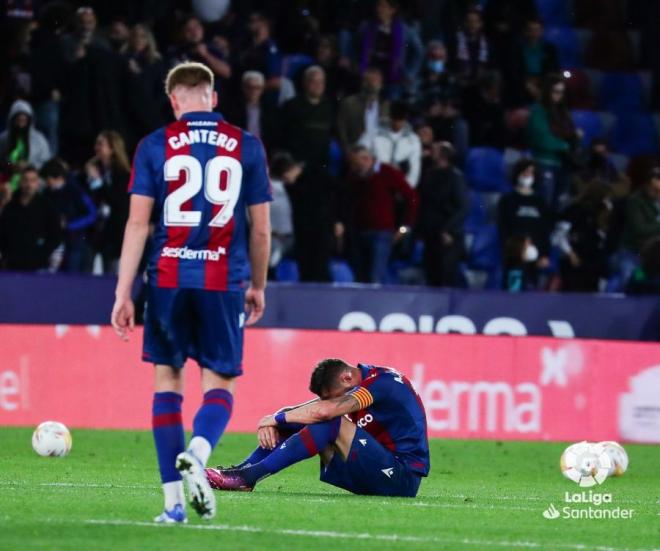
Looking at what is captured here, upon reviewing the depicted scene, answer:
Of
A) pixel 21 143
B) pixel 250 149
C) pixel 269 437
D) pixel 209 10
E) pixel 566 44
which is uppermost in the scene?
pixel 566 44

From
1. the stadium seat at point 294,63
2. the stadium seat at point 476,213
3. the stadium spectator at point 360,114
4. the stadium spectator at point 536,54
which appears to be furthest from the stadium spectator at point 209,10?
the stadium spectator at point 536,54

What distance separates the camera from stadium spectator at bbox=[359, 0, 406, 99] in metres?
20.1

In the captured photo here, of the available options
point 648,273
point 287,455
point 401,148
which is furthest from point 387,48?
point 287,455

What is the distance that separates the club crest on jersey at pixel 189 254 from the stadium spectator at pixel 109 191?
9.11 metres

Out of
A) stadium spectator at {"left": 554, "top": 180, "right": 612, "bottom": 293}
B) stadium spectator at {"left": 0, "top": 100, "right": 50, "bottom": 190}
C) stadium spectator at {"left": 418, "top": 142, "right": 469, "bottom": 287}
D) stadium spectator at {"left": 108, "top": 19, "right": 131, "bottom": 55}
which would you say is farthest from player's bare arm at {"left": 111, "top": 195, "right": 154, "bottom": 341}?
stadium spectator at {"left": 554, "top": 180, "right": 612, "bottom": 293}

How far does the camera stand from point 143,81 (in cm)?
1791

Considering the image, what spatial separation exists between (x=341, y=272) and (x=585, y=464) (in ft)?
23.9

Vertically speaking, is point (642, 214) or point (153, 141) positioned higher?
point (153, 141)

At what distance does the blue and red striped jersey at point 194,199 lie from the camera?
7430mm

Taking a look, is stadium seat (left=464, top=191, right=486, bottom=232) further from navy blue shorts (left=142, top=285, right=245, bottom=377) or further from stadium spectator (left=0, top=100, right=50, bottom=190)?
navy blue shorts (left=142, top=285, right=245, bottom=377)

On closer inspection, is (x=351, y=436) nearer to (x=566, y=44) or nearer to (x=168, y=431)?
(x=168, y=431)

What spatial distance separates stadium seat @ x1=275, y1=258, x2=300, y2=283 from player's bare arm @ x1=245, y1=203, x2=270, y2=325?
1030cm

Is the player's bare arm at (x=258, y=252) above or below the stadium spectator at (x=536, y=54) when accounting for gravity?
below

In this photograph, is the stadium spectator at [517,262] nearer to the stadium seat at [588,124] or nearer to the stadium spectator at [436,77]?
the stadium spectator at [436,77]
